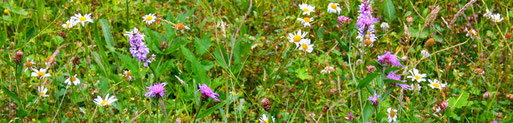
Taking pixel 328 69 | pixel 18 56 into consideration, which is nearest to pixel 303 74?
pixel 328 69

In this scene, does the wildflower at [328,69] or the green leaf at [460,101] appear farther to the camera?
the wildflower at [328,69]

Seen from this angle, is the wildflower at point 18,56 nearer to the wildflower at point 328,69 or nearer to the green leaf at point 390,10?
the wildflower at point 328,69

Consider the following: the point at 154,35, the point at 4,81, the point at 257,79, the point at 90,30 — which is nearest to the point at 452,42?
the point at 257,79

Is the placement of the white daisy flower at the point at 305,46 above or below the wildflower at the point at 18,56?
above

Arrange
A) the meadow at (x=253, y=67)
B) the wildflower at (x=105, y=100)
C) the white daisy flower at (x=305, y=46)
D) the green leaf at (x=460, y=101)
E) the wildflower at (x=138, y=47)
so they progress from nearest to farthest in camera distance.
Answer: the wildflower at (x=138, y=47), the meadow at (x=253, y=67), the wildflower at (x=105, y=100), the green leaf at (x=460, y=101), the white daisy flower at (x=305, y=46)

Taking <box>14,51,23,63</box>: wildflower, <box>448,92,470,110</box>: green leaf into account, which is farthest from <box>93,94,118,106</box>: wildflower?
<box>448,92,470,110</box>: green leaf

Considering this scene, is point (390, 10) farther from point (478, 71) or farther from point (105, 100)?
point (105, 100)

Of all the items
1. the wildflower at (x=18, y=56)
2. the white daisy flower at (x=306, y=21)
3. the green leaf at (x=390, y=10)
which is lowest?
the wildflower at (x=18, y=56)

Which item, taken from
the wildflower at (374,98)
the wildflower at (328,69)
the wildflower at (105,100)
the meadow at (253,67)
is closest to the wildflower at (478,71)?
the meadow at (253,67)

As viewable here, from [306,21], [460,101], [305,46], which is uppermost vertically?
[306,21]
